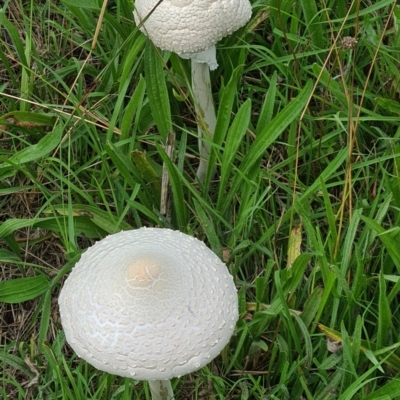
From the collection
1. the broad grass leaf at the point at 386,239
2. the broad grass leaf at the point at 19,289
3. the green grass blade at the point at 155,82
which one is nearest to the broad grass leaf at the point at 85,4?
the green grass blade at the point at 155,82

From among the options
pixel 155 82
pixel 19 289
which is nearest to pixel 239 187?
pixel 155 82

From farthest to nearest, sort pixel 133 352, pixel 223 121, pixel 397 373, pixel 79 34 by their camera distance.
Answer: pixel 79 34
pixel 223 121
pixel 397 373
pixel 133 352

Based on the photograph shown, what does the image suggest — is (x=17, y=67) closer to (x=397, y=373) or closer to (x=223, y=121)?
(x=223, y=121)

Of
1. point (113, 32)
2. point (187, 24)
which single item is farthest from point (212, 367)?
point (113, 32)

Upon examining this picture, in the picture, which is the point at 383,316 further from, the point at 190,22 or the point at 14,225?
the point at 14,225

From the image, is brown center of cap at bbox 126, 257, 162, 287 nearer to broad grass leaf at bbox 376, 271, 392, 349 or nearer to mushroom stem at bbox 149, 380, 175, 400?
mushroom stem at bbox 149, 380, 175, 400

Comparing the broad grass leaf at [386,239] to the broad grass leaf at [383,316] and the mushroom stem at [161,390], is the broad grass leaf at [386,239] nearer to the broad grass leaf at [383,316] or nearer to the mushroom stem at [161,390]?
the broad grass leaf at [383,316]
